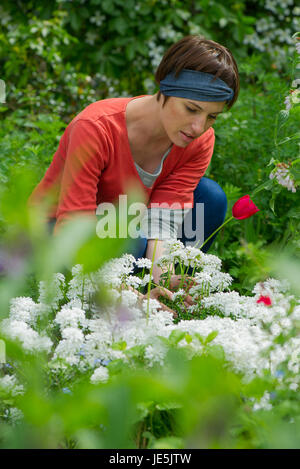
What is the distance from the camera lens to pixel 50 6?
443cm

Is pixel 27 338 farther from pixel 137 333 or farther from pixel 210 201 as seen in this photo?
pixel 210 201

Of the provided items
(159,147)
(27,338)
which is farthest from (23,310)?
(159,147)

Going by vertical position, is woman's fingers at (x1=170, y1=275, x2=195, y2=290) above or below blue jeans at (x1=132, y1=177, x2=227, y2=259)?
below

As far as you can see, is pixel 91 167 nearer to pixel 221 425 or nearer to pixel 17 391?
pixel 17 391

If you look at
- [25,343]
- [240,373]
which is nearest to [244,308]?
[240,373]

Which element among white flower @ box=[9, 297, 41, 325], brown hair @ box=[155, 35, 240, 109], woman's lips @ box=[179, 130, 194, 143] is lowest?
white flower @ box=[9, 297, 41, 325]

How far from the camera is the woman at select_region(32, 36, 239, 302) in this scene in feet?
5.59

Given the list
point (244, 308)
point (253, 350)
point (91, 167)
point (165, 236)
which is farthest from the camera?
point (165, 236)

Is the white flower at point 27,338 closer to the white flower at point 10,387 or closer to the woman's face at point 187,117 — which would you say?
the white flower at point 10,387

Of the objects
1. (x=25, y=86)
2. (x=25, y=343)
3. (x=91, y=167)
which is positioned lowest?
(x=25, y=343)

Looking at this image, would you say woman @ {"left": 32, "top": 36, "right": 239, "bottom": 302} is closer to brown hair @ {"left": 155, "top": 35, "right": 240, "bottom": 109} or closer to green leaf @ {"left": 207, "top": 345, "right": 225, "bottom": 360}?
brown hair @ {"left": 155, "top": 35, "right": 240, "bottom": 109}

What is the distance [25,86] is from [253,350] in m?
3.93

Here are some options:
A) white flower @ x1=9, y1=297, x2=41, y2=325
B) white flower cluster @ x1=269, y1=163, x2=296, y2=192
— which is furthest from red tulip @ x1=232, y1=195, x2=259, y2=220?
white flower @ x1=9, y1=297, x2=41, y2=325

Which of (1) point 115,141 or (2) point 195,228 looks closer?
(1) point 115,141
